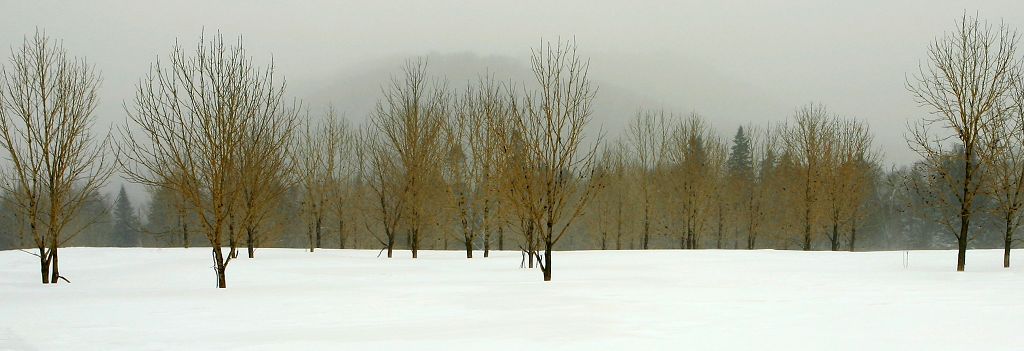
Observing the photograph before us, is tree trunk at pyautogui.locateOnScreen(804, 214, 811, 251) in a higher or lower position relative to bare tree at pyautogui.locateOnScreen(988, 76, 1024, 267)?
lower

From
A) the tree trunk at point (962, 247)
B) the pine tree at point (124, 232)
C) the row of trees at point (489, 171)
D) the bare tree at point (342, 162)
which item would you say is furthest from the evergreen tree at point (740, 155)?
the pine tree at point (124, 232)

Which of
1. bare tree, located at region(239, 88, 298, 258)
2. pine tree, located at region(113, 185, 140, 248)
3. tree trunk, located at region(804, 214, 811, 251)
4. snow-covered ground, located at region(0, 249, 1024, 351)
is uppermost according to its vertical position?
bare tree, located at region(239, 88, 298, 258)

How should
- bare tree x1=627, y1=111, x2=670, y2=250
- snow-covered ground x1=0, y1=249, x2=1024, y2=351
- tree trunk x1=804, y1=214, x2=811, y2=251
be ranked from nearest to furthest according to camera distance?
1. snow-covered ground x1=0, y1=249, x2=1024, y2=351
2. tree trunk x1=804, y1=214, x2=811, y2=251
3. bare tree x1=627, y1=111, x2=670, y2=250

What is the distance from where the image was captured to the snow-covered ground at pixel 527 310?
635 centimetres

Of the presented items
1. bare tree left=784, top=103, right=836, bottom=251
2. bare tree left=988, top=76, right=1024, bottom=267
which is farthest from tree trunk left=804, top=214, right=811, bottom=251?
bare tree left=988, top=76, right=1024, bottom=267

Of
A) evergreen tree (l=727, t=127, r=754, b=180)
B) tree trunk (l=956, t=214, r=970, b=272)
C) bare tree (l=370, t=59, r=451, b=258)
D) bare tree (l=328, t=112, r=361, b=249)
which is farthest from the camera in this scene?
evergreen tree (l=727, t=127, r=754, b=180)

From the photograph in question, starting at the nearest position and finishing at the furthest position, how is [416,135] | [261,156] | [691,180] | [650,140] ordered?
[261,156] < [416,135] < [691,180] < [650,140]

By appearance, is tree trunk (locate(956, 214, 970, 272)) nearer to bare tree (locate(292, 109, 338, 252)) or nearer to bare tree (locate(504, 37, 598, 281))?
bare tree (locate(504, 37, 598, 281))

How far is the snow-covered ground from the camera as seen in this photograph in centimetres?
635

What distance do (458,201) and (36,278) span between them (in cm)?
1320

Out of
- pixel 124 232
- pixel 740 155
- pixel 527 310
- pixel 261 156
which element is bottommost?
pixel 124 232

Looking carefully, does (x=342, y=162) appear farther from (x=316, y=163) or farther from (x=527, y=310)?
(x=527, y=310)

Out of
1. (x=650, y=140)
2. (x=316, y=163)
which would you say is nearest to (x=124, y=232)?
(x=316, y=163)

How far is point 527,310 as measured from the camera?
865 cm
